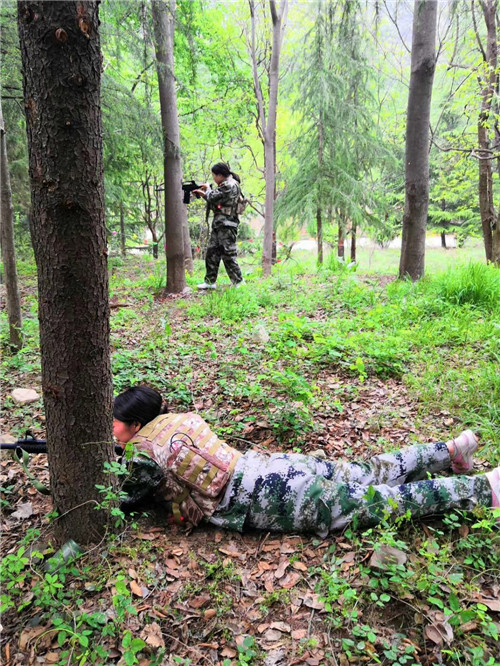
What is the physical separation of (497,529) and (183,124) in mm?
15231

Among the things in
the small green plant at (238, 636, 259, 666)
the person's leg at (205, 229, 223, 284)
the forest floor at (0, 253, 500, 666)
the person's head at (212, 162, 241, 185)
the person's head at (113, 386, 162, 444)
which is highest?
the person's head at (212, 162, 241, 185)

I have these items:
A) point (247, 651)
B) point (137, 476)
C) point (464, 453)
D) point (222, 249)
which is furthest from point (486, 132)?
point (247, 651)

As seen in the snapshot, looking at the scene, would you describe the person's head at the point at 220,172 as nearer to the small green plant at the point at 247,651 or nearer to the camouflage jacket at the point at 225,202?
the camouflage jacket at the point at 225,202

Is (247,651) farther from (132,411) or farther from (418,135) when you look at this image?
(418,135)

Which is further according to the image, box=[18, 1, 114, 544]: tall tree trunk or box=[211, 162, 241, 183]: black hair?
box=[211, 162, 241, 183]: black hair

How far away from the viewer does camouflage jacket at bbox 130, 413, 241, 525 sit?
224cm

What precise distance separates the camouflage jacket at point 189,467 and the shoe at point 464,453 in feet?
4.53

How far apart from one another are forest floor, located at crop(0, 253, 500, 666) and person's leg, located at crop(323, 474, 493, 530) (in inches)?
3.4

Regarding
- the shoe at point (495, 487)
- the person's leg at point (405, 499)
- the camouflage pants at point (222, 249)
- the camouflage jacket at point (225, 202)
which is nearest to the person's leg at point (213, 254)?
the camouflage pants at point (222, 249)

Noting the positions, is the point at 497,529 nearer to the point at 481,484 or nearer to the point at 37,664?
the point at 481,484

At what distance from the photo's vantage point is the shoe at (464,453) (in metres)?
2.51

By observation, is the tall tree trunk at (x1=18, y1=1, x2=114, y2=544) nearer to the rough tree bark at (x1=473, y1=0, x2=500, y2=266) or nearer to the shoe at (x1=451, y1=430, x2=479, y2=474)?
the shoe at (x1=451, y1=430, x2=479, y2=474)

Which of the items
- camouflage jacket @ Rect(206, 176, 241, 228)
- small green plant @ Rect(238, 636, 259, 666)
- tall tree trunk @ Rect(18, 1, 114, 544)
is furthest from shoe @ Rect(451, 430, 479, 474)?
camouflage jacket @ Rect(206, 176, 241, 228)

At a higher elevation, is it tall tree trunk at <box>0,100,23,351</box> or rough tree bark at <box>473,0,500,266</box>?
rough tree bark at <box>473,0,500,266</box>
